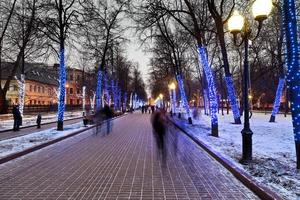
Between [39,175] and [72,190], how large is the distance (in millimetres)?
2066

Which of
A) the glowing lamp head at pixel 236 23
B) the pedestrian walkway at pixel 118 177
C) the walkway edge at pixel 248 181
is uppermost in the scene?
the glowing lamp head at pixel 236 23

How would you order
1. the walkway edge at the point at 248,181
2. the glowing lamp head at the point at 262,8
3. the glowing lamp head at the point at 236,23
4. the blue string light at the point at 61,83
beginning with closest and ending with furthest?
the walkway edge at the point at 248,181 → the glowing lamp head at the point at 262,8 → the glowing lamp head at the point at 236,23 → the blue string light at the point at 61,83

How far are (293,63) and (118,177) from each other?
5235mm

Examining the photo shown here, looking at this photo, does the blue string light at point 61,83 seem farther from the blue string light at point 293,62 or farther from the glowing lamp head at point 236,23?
the blue string light at point 293,62

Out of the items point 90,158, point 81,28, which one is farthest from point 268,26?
point 90,158

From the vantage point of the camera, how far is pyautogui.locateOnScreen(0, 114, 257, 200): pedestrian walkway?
7652 millimetres

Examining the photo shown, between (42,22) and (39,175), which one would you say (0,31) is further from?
(39,175)

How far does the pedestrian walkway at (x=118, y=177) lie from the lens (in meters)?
7.65

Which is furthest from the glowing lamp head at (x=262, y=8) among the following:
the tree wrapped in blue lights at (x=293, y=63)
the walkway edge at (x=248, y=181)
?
the walkway edge at (x=248, y=181)

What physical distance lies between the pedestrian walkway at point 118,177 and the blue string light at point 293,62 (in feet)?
7.30

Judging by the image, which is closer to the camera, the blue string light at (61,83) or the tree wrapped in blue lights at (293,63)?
the tree wrapped in blue lights at (293,63)

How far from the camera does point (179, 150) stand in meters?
15.0

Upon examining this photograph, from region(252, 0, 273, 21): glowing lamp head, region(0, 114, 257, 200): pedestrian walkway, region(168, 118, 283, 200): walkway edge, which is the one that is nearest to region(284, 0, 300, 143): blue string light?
region(252, 0, 273, 21): glowing lamp head

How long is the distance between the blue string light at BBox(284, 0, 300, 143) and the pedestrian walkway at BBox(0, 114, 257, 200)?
2225mm
